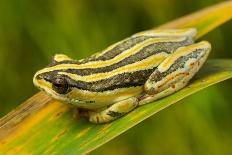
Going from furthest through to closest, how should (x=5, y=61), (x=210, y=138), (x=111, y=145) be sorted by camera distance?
1. (x=5, y=61)
2. (x=111, y=145)
3. (x=210, y=138)

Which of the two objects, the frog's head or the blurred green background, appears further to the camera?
the blurred green background

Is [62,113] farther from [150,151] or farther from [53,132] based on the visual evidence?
[150,151]

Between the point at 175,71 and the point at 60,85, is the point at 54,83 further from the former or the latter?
the point at 175,71

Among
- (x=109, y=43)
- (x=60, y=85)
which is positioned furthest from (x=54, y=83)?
(x=109, y=43)

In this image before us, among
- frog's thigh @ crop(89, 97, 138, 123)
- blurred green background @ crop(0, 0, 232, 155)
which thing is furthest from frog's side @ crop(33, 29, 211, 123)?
blurred green background @ crop(0, 0, 232, 155)

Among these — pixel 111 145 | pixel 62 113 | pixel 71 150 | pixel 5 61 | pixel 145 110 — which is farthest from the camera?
pixel 5 61

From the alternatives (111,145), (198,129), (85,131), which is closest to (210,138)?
(198,129)

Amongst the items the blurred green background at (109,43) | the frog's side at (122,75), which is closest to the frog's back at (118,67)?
the frog's side at (122,75)

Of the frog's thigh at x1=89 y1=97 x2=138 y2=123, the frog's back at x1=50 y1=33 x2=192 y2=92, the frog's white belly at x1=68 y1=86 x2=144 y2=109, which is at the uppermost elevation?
the frog's back at x1=50 y1=33 x2=192 y2=92

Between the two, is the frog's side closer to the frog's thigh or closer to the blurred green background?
the frog's thigh
